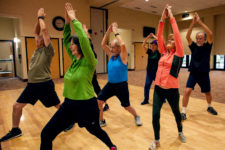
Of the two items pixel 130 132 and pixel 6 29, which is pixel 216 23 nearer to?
pixel 130 132

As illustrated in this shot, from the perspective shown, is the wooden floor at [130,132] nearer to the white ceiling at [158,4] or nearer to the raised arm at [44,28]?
the raised arm at [44,28]

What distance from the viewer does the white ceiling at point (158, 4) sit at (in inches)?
352

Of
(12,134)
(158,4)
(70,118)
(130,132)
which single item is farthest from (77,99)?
(158,4)

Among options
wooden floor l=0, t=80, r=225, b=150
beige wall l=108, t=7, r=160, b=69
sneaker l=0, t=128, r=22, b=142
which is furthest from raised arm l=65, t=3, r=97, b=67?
beige wall l=108, t=7, r=160, b=69

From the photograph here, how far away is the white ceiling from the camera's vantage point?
893 cm

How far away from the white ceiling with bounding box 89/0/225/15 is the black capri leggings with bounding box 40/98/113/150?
8085mm

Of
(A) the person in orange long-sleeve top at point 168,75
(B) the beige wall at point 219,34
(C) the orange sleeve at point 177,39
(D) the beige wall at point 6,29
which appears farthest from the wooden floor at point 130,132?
(B) the beige wall at point 219,34

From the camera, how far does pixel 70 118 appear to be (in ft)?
4.81

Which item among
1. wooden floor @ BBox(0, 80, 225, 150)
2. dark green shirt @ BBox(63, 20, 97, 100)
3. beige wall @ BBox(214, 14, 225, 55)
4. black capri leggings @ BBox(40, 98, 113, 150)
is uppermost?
beige wall @ BBox(214, 14, 225, 55)

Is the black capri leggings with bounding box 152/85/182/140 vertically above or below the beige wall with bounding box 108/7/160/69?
below

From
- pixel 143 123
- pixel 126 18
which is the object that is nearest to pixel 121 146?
pixel 143 123

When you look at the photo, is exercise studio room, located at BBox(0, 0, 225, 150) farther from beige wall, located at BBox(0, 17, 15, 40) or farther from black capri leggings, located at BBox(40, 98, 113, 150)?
beige wall, located at BBox(0, 17, 15, 40)

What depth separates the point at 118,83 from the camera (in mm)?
2393

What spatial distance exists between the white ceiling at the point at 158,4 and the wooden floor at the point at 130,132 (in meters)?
6.99
